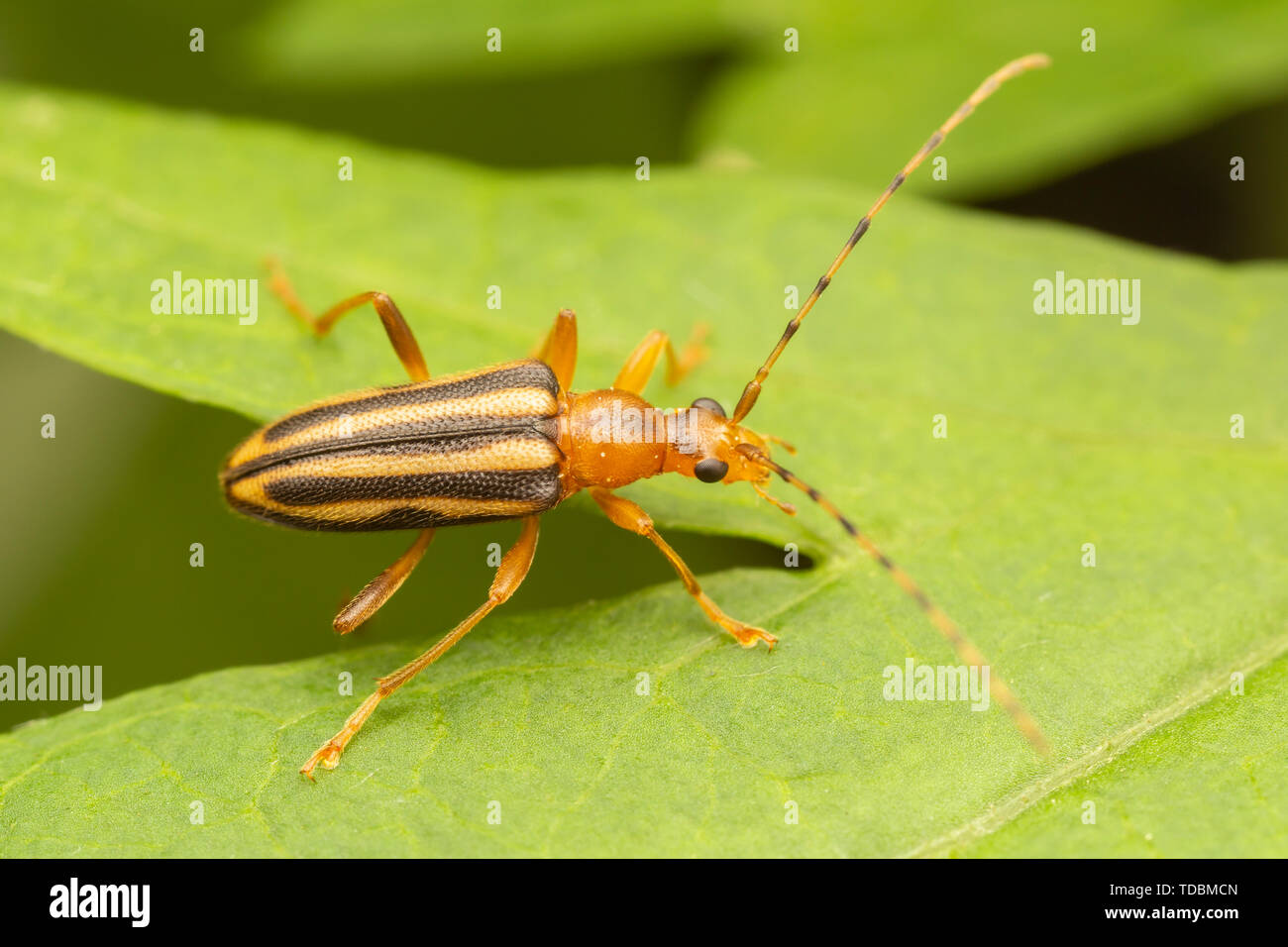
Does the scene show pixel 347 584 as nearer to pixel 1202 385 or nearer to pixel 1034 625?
pixel 1034 625

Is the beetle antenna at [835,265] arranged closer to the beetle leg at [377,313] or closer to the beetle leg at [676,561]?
the beetle leg at [676,561]

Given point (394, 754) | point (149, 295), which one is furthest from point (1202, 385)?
point (149, 295)

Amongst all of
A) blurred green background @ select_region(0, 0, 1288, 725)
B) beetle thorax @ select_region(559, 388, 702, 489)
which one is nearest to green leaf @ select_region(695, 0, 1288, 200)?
blurred green background @ select_region(0, 0, 1288, 725)

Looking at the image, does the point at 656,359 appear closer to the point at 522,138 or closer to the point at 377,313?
the point at 377,313

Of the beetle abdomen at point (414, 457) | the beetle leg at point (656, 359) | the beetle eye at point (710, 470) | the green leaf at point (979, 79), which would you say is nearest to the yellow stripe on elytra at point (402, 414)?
the beetle abdomen at point (414, 457)
